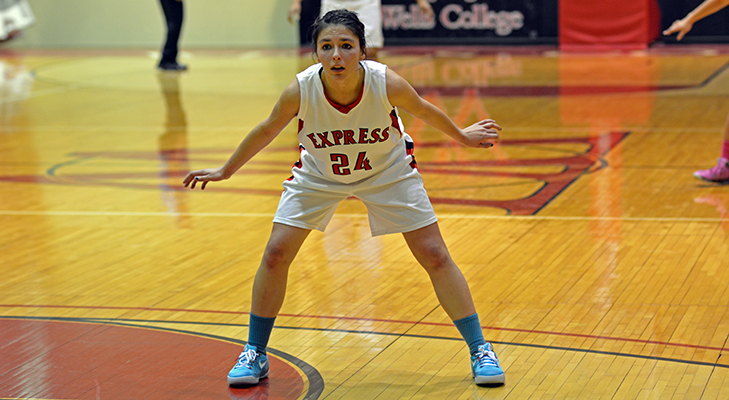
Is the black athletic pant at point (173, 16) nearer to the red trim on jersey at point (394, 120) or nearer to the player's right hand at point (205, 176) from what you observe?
the player's right hand at point (205, 176)

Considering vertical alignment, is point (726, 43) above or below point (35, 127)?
below

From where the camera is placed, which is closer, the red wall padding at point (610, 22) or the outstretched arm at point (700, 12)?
the outstretched arm at point (700, 12)

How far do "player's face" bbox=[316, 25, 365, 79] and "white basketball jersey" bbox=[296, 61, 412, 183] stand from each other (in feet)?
0.27

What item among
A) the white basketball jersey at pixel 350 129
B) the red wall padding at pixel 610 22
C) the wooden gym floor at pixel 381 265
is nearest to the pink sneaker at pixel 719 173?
the wooden gym floor at pixel 381 265

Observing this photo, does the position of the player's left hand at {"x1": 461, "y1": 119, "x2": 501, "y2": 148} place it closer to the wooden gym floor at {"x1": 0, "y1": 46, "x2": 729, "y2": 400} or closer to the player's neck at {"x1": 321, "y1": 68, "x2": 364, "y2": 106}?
the player's neck at {"x1": 321, "y1": 68, "x2": 364, "y2": 106}

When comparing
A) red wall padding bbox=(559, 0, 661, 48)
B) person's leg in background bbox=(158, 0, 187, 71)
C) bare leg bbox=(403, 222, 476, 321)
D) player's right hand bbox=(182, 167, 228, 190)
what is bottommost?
red wall padding bbox=(559, 0, 661, 48)

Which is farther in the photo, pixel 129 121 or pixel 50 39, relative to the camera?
pixel 50 39

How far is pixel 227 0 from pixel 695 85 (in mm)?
9478

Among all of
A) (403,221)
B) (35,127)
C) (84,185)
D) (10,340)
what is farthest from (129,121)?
(403,221)

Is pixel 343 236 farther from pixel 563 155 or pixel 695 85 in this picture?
pixel 695 85

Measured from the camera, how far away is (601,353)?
315 cm

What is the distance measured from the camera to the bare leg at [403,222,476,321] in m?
2.92

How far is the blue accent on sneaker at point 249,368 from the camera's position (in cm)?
292

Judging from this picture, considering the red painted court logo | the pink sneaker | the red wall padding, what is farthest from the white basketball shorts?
the red wall padding
